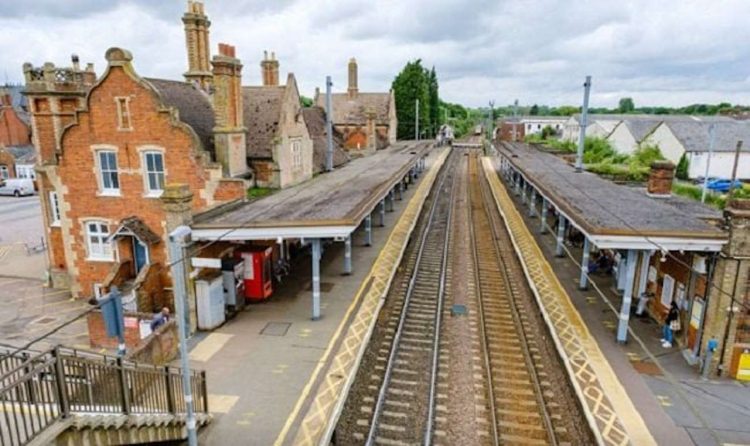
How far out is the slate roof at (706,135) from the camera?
168 feet

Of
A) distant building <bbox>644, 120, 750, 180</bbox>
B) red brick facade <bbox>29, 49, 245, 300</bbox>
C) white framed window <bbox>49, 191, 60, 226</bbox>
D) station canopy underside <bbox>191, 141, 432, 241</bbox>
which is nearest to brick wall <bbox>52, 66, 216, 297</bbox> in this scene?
red brick facade <bbox>29, 49, 245, 300</bbox>

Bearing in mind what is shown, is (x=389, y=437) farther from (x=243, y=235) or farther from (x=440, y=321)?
(x=243, y=235)

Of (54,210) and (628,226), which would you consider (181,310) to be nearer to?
(628,226)

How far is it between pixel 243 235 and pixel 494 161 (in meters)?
55.8

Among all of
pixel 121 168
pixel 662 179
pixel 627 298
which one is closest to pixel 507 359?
pixel 627 298

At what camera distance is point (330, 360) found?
12688 millimetres

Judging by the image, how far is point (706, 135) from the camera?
52406 millimetres

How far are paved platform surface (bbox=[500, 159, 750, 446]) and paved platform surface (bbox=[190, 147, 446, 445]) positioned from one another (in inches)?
300

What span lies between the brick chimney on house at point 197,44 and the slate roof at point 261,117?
2261 millimetres

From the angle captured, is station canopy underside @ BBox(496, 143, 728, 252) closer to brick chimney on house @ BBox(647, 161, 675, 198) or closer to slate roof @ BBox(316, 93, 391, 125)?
brick chimney on house @ BBox(647, 161, 675, 198)

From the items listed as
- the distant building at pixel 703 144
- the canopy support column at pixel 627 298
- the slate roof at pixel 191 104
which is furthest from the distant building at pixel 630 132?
the slate roof at pixel 191 104

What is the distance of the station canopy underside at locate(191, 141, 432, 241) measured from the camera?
46.8 ft

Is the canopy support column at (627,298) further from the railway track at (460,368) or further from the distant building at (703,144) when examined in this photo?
the distant building at (703,144)

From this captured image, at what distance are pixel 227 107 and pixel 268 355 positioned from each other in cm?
1105
